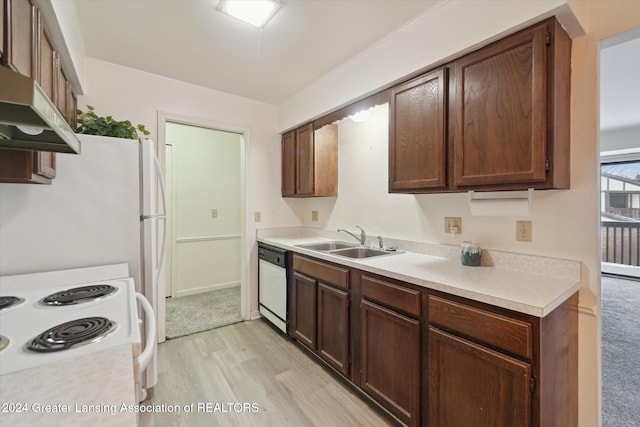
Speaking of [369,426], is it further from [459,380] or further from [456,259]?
[456,259]

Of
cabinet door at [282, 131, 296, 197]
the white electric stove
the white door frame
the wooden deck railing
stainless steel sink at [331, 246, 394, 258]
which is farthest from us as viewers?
the wooden deck railing

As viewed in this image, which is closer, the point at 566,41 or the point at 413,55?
the point at 566,41

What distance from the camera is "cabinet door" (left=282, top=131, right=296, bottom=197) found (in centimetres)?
314

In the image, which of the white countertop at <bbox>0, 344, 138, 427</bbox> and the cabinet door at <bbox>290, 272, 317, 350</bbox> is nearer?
the white countertop at <bbox>0, 344, 138, 427</bbox>

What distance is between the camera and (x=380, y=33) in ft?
6.37

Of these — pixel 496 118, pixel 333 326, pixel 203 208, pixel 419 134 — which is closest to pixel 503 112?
pixel 496 118

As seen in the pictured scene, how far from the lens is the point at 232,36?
1992mm

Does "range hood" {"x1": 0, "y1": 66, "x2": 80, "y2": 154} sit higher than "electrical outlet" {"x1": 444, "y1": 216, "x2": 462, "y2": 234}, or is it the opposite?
"range hood" {"x1": 0, "y1": 66, "x2": 80, "y2": 154}

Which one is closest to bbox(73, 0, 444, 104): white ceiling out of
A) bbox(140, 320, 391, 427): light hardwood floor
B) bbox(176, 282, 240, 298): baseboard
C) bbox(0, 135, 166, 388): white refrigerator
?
bbox(0, 135, 166, 388): white refrigerator

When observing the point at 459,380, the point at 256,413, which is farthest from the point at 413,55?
the point at 256,413

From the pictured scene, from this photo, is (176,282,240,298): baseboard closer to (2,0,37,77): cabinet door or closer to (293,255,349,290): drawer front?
(293,255,349,290): drawer front

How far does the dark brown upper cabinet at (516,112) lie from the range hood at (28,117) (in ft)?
5.53

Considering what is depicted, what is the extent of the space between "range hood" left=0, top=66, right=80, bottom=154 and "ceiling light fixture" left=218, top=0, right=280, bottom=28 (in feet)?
4.00

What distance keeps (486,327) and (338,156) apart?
2.11 m
